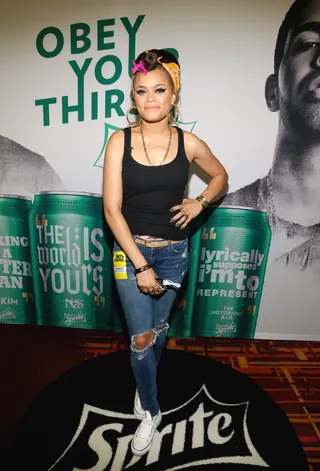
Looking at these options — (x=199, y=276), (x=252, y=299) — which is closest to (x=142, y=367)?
(x=199, y=276)

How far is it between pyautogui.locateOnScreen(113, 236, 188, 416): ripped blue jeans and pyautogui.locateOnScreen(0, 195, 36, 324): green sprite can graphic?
3.68 feet

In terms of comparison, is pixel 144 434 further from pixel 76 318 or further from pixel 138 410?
pixel 76 318

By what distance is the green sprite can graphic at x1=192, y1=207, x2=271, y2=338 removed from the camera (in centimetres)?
246

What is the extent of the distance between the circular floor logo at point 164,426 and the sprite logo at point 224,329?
405 millimetres

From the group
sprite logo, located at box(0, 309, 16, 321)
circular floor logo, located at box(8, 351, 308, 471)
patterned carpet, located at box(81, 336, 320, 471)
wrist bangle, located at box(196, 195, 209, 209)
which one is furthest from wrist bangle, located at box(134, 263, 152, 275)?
sprite logo, located at box(0, 309, 16, 321)

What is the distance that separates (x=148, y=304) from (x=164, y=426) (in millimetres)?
719

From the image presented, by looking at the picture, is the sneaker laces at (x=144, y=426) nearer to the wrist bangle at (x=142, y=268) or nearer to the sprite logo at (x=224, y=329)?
the wrist bangle at (x=142, y=268)

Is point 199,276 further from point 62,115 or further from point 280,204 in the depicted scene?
point 62,115

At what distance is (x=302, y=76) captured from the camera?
218 centimetres

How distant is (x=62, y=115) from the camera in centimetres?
229

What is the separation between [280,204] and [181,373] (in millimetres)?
1191

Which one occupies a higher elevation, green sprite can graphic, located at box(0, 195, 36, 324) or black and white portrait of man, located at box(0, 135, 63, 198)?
black and white portrait of man, located at box(0, 135, 63, 198)

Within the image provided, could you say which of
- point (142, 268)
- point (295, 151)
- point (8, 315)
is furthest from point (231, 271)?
point (8, 315)

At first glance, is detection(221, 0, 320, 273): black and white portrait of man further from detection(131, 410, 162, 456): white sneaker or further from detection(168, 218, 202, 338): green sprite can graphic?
detection(131, 410, 162, 456): white sneaker
